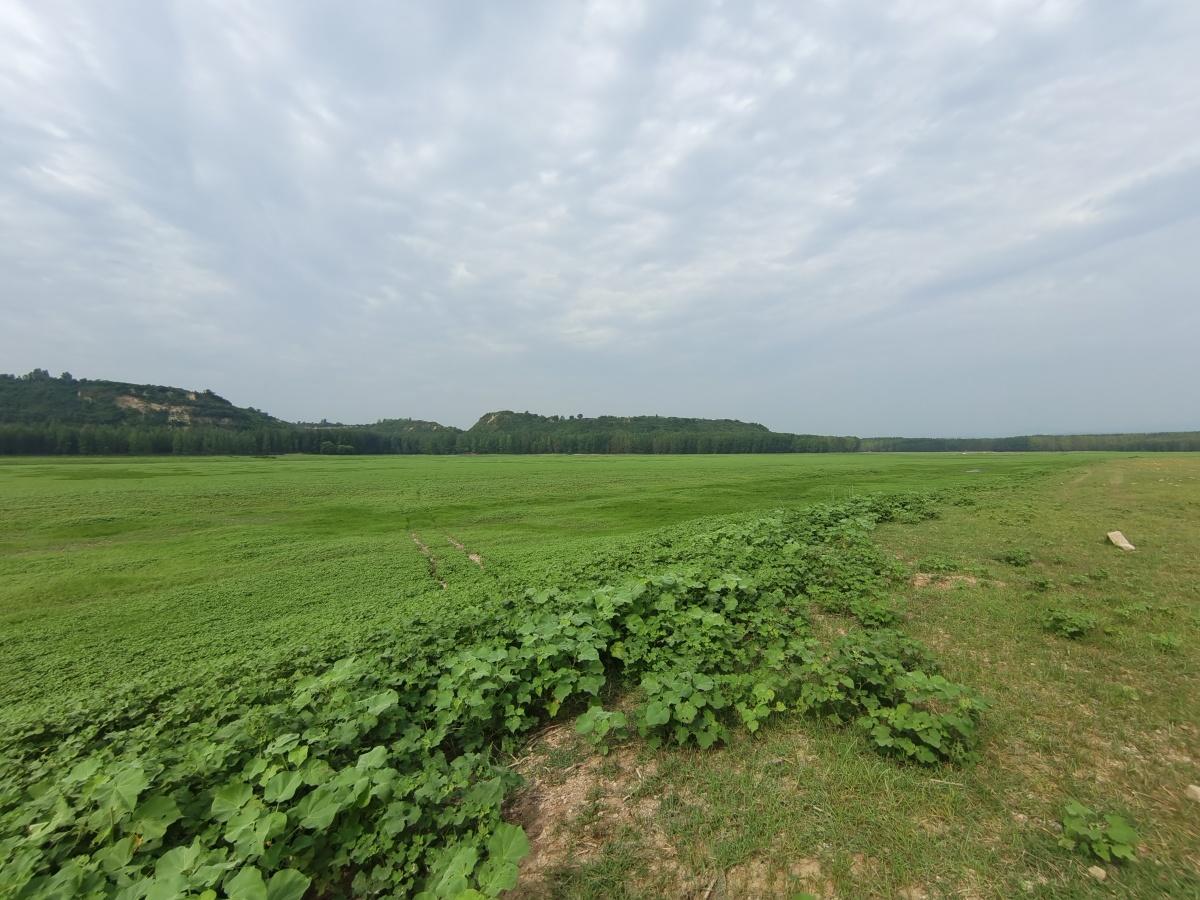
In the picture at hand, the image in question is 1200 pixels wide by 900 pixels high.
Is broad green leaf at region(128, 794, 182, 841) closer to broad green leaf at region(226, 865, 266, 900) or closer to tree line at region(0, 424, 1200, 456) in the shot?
broad green leaf at region(226, 865, 266, 900)

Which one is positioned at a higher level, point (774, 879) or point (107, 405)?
point (107, 405)

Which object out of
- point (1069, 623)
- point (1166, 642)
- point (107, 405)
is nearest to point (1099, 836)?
point (1069, 623)

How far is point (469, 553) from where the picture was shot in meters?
15.6

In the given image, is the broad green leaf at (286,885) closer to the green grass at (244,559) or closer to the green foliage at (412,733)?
the green foliage at (412,733)

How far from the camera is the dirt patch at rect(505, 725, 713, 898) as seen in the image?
10.3ft

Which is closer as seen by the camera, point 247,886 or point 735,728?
point 247,886

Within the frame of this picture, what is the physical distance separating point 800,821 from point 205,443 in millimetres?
117860

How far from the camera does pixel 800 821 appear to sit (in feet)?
10.9

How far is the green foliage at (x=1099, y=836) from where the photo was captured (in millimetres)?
2826

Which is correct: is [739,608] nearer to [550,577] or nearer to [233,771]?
[550,577]

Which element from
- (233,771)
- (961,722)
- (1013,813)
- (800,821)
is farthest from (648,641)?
(233,771)

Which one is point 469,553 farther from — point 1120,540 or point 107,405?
point 107,405

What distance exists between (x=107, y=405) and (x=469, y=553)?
17251 centimetres

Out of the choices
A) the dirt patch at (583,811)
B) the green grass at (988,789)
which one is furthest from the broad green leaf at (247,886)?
the green grass at (988,789)
